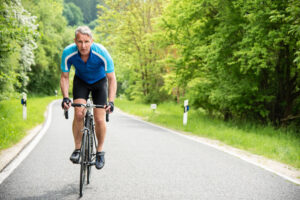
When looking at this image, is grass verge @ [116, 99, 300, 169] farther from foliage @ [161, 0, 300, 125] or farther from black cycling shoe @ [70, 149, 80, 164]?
black cycling shoe @ [70, 149, 80, 164]

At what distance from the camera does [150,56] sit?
90.3 feet

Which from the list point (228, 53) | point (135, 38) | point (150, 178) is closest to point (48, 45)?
point (135, 38)

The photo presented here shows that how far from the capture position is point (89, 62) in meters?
3.96

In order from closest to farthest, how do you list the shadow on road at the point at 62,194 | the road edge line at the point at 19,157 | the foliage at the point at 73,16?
1. the shadow on road at the point at 62,194
2. the road edge line at the point at 19,157
3. the foliage at the point at 73,16

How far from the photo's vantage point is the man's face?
3746 millimetres

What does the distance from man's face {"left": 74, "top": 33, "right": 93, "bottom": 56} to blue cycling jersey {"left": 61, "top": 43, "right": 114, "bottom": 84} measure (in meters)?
0.10

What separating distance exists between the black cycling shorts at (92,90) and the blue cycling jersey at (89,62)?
111 millimetres

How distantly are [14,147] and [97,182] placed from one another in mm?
3241

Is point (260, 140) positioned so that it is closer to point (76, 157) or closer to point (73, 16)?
point (76, 157)

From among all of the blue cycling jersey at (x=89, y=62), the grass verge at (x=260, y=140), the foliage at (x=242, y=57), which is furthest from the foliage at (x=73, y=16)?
the blue cycling jersey at (x=89, y=62)

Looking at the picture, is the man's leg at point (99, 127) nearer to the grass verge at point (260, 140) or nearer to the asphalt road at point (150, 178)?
the asphalt road at point (150, 178)

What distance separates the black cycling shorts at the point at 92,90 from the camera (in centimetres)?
420

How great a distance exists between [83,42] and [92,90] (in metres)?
0.83

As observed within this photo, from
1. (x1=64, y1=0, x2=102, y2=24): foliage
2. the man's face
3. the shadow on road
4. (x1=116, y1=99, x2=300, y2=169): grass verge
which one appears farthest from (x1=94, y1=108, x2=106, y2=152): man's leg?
(x1=64, y1=0, x2=102, y2=24): foliage
